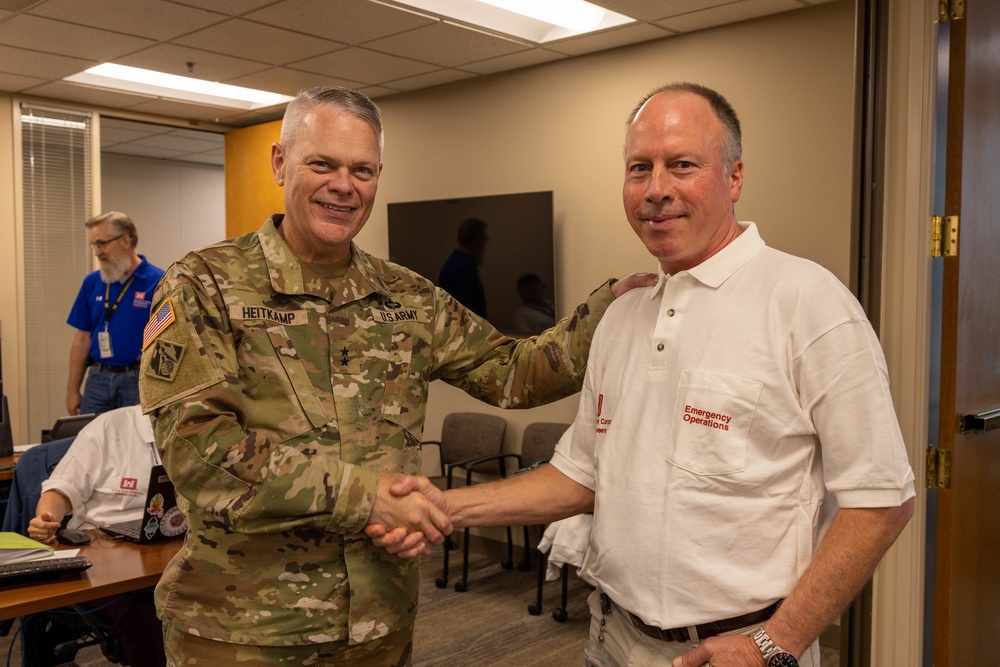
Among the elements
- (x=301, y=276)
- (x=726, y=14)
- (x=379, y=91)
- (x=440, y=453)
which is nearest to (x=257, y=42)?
(x=379, y=91)

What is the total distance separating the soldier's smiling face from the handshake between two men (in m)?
0.53

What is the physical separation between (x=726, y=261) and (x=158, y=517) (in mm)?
1972

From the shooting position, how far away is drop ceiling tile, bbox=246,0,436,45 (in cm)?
438

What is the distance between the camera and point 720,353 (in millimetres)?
1524

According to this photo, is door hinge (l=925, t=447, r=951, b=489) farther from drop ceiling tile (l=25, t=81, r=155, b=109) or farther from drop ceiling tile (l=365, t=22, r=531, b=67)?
drop ceiling tile (l=25, t=81, r=155, b=109)

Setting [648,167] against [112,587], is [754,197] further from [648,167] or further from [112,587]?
[112,587]

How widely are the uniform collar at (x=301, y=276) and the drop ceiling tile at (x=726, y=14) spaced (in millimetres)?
3068

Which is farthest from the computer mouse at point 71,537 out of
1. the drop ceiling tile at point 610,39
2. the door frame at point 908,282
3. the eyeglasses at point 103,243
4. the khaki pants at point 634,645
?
the drop ceiling tile at point 610,39

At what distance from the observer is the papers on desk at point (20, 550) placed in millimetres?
2408

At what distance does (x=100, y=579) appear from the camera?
7.95 ft

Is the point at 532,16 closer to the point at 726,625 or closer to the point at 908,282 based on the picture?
the point at 908,282

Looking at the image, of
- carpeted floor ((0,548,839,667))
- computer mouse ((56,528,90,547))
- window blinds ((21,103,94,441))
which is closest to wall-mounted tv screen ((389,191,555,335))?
carpeted floor ((0,548,839,667))

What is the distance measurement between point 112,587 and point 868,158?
246 cm

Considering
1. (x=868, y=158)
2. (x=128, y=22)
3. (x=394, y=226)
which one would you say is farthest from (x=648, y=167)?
(x=394, y=226)
